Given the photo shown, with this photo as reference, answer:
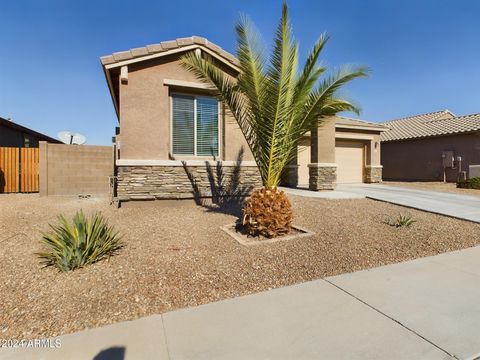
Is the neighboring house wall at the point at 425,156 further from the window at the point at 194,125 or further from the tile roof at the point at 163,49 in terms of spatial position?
the window at the point at 194,125

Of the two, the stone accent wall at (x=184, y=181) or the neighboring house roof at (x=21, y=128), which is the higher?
the neighboring house roof at (x=21, y=128)

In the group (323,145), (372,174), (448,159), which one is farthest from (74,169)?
(448,159)

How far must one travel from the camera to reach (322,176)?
11898 millimetres

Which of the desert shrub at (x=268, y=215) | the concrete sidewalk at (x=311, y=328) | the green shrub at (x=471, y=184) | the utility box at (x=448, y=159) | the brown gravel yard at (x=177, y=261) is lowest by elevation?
the concrete sidewalk at (x=311, y=328)

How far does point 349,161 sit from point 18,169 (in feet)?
56.2

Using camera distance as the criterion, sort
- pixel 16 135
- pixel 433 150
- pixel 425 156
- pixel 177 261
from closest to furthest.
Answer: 1. pixel 177 261
2. pixel 433 150
3. pixel 425 156
4. pixel 16 135

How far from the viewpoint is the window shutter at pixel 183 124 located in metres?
8.59

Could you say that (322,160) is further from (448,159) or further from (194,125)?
(448,159)

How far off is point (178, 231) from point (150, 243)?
0.84 metres

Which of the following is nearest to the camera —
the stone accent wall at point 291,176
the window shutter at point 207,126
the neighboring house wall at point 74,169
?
the window shutter at point 207,126

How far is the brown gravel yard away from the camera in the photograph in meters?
3.05

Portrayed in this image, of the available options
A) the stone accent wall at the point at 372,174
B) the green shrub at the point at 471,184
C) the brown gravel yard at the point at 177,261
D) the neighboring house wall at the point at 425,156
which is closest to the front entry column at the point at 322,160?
the brown gravel yard at the point at 177,261

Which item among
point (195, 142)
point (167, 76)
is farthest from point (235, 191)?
point (167, 76)

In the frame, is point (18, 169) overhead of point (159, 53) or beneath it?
beneath
